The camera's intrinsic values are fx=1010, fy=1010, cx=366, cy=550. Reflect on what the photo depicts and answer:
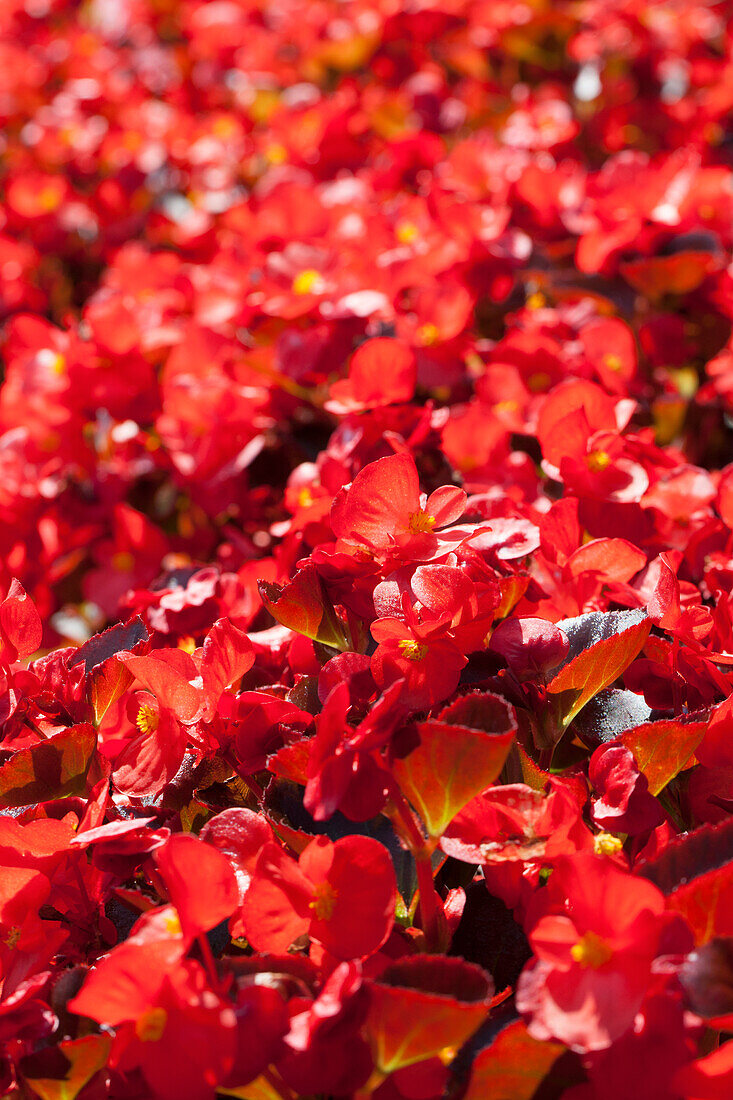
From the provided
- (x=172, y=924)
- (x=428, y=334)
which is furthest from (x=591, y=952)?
(x=428, y=334)

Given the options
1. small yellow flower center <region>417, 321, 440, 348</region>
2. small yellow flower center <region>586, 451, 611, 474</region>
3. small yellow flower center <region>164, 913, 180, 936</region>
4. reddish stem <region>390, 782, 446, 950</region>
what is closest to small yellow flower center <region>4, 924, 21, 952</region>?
small yellow flower center <region>164, 913, 180, 936</region>

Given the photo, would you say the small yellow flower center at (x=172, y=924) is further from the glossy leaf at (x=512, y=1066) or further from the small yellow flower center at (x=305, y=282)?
the small yellow flower center at (x=305, y=282)

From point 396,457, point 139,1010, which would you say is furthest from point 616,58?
point 139,1010

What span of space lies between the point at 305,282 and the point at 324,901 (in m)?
0.84

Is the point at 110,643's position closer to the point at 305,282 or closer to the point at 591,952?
the point at 591,952

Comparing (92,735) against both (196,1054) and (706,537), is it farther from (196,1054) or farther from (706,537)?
(706,537)

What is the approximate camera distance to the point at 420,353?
1135mm

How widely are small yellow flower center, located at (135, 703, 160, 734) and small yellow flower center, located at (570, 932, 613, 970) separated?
317 millimetres

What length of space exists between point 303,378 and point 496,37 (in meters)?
1.35

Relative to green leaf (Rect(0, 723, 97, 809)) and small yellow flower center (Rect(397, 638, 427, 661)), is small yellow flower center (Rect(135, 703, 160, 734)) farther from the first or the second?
small yellow flower center (Rect(397, 638, 427, 661))

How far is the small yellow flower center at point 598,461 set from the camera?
32.5 inches

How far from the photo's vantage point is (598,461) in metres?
0.83

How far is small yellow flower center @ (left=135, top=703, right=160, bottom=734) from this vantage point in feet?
2.24

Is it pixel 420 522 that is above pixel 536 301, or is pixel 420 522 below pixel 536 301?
above
